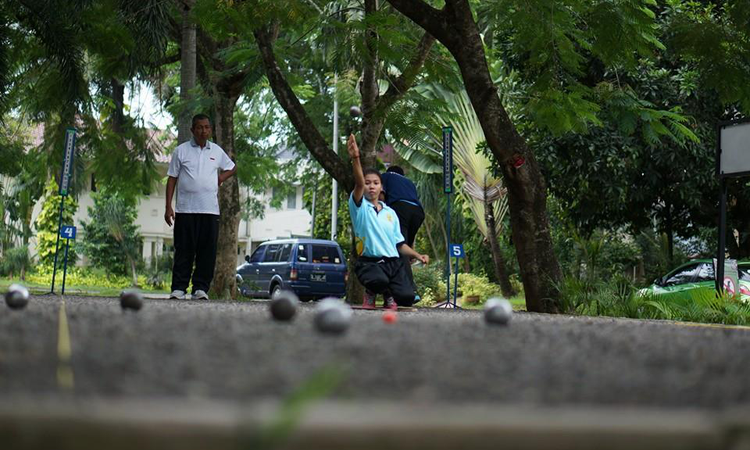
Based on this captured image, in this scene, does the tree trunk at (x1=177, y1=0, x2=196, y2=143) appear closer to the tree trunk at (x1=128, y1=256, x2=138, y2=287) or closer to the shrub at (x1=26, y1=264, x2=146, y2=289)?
the shrub at (x1=26, y1=264, x2=146, y2=289)

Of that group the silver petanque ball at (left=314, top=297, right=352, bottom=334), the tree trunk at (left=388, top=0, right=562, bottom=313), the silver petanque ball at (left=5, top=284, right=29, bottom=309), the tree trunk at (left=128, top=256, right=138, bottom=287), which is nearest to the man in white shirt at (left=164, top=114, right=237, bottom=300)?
the tree trunk at (left=388, top=0, right=562, bottom=313)

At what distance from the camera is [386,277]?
34.8ft

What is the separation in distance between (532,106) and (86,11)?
7.91 meters

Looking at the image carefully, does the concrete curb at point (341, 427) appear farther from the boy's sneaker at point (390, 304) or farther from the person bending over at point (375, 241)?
the boy's sneaker at point (390, 304)

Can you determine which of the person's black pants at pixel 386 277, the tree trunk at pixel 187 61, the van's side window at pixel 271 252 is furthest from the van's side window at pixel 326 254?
the person's black pants at pixel 386 277

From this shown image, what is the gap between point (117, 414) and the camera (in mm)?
2350

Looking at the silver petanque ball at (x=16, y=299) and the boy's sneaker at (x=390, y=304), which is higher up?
the silver petanque ball at (x=16, y=299)

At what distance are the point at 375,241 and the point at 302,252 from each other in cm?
1758

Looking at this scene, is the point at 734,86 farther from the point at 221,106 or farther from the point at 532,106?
the point at 221,106

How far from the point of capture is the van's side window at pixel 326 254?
28.0 metres

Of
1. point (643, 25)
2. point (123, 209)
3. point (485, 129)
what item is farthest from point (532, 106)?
point (123, 209)

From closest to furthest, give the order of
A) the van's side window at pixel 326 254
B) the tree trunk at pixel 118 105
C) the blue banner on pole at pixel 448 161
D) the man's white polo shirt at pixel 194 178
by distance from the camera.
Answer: the man's white polo shirt at pixel 194 178
the blue banner on pole at pixel 448 161
the tree trunk at pixel 118 105
the van's side window at pixel 326 254

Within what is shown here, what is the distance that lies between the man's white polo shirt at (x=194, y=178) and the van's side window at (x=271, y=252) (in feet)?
56.9

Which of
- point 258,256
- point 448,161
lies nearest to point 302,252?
point 258,256
